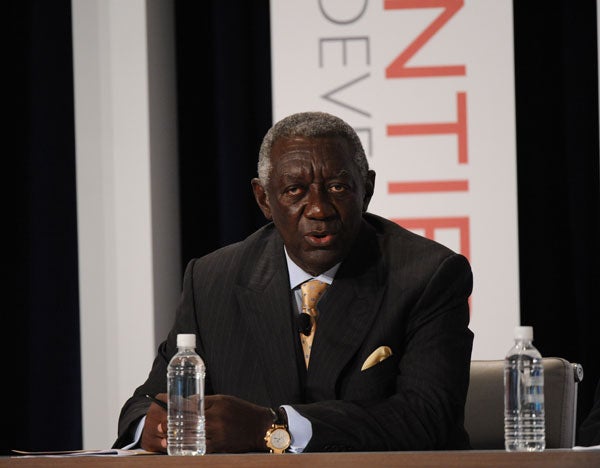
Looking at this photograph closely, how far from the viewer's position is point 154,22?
183 inches

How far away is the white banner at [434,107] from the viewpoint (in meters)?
4.12

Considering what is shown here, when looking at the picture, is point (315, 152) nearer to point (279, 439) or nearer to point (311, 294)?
point (311, 294)

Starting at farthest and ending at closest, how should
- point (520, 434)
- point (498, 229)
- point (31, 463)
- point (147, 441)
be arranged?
point (498, 229)
point (147, 441)
point (520, 434)
point (31, 463)

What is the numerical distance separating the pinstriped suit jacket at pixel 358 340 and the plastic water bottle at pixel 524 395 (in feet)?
0.68

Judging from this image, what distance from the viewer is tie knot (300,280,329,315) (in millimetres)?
2750

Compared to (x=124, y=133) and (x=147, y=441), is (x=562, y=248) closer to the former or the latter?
(x=124, y=133)

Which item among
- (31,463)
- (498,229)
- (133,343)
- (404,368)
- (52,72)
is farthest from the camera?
(52,72)

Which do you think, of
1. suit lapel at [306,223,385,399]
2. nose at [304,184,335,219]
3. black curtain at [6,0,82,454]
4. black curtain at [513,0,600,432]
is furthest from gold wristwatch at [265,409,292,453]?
black curtain at [6,0,82,454]

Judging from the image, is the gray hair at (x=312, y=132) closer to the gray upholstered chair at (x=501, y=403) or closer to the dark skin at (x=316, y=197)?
the dark skin at (x=316, y=197)

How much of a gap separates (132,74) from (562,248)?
1947mm

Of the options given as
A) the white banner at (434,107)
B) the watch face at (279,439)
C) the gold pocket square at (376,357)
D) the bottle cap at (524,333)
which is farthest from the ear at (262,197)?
the white banner at (434,107)

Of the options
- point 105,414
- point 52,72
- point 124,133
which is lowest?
point 105,414

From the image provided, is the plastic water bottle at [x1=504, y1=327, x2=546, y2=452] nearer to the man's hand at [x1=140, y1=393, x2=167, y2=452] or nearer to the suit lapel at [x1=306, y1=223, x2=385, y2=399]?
the suit lapel at [x1=306, y1=223, x2=385, y2=399]

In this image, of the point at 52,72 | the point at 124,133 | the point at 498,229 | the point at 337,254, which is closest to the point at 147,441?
the point at 337,254
